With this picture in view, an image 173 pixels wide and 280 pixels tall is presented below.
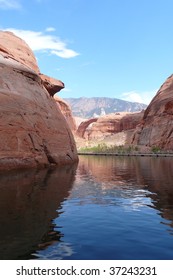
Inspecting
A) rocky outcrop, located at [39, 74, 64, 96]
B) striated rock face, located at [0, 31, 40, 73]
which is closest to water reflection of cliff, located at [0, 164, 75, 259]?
striated rock face, located at [0, 31, 40, 73]

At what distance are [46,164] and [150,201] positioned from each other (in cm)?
1545

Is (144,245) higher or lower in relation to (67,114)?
lower

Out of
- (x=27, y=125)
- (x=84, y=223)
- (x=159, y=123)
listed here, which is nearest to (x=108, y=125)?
(x=159, y=123)

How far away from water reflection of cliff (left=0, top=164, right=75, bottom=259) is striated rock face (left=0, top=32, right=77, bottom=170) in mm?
6454

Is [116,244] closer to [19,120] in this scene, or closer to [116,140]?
[19,120]

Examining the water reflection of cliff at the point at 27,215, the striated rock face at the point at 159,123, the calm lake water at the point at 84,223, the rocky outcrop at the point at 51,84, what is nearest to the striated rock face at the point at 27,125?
the water reflection of cliff at the point at 27,215

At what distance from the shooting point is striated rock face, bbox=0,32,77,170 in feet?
75.6

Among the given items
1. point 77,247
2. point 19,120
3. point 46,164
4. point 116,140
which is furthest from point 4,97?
point 116,140

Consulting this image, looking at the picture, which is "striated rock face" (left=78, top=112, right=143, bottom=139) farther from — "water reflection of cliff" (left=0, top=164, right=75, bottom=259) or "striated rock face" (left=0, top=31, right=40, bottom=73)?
"water reflection of cliff" (left=0, top=164, right=75, bottom=259)

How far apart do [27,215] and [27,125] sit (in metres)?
15.6

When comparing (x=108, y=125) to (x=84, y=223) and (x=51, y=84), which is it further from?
(x=84, y=223)

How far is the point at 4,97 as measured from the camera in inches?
943

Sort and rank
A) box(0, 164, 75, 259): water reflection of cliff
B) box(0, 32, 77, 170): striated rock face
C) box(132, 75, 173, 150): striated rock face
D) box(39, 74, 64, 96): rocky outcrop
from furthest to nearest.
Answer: box(132, 75, 173, 150): striated rock face
box(39, 74, 64, 96): rocky outcrop
box(0, 32, 77, 170): striated rock face
box(0, 164, 75, 259): water reflection of cliff

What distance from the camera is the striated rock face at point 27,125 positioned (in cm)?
2305
